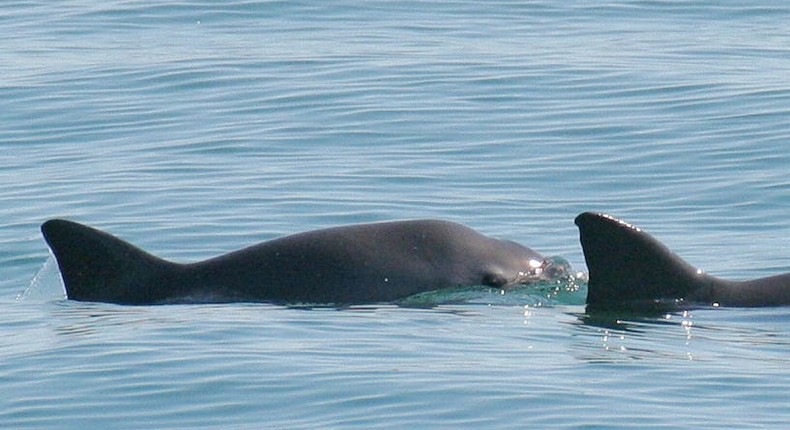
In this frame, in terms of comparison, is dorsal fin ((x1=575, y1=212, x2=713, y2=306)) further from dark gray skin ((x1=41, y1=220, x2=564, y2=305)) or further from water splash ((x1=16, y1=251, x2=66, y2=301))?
water splash ((x1=16, y1=251, x2=66, y2=301))

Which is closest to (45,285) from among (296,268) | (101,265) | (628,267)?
(101,265)

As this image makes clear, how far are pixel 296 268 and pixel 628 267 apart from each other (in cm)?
228

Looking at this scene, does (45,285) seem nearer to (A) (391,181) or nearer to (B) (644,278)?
(B) (644,278)

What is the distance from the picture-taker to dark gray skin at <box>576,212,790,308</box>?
1285 cm

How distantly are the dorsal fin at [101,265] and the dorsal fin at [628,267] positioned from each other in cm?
298

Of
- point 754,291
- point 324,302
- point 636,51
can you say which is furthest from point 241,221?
point 636,51

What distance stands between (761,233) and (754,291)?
3.97m

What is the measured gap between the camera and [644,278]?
13.2m

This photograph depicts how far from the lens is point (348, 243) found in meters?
14.2

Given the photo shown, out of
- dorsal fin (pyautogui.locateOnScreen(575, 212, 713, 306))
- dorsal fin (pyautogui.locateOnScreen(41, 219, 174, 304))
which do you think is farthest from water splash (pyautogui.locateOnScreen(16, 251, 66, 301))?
dorsal fin (pyautogui.locateOnScreen(575, 212, 713, 306))

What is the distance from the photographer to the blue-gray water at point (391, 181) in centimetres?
1071

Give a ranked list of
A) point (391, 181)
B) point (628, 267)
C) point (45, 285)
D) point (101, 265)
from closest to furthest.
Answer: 1. point (628, 267)
2. point (101, 265)
3. point (45, 285)
4. point (391, 181)

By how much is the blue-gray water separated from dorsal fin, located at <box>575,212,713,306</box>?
244 millimetres

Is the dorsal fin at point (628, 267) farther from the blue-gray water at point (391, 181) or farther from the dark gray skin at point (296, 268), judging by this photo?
the dark gray skin at point (296, 268)
